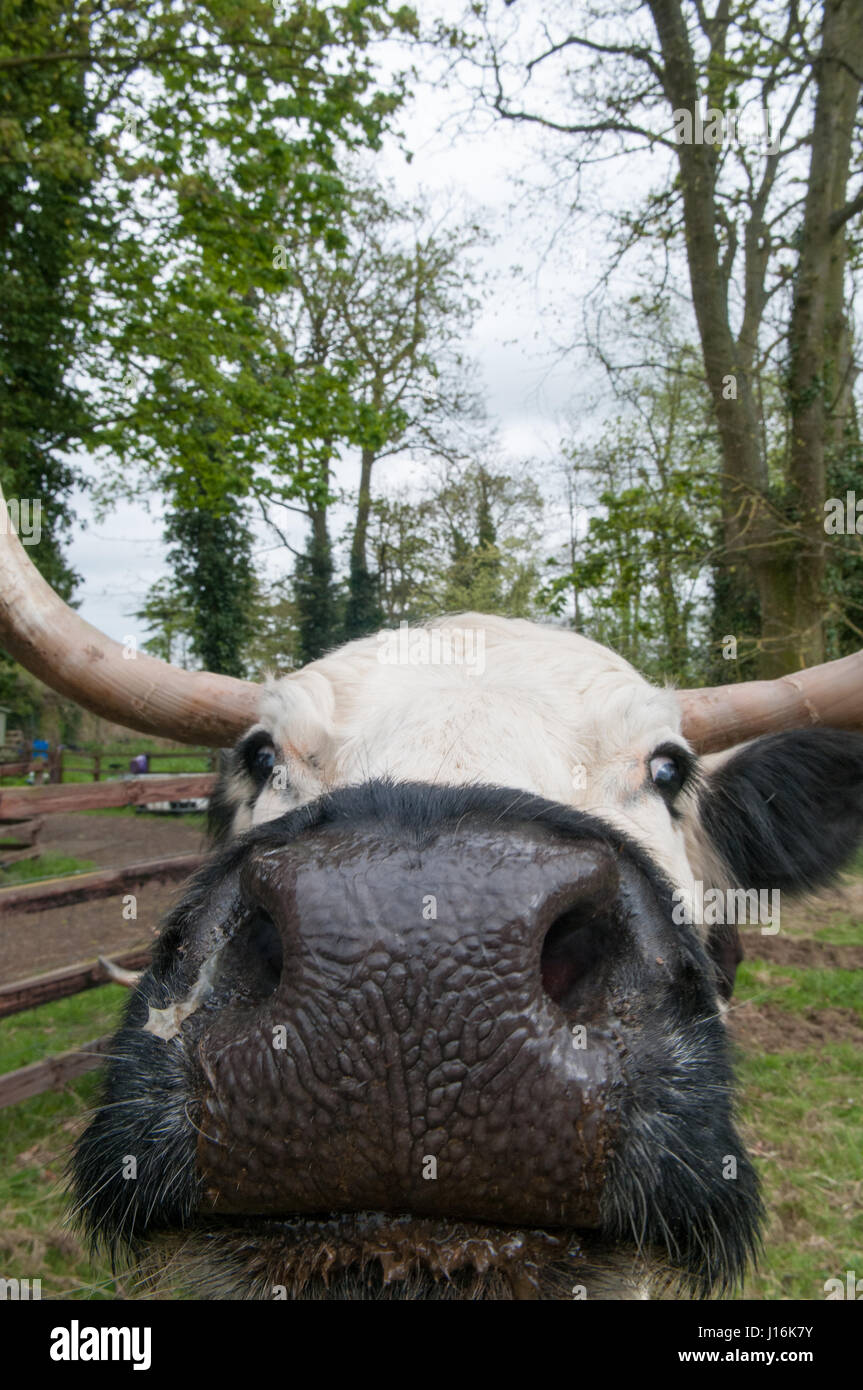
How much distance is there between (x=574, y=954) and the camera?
5.15ft

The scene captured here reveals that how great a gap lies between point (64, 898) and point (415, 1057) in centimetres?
523

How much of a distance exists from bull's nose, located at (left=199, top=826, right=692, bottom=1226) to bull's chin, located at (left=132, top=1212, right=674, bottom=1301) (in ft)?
0.20

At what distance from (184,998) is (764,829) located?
8.55ft

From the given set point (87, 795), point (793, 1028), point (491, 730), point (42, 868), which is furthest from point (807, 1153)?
point (42, 868)

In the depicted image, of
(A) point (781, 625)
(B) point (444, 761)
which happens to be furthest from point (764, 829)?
(A) point (781, 625)

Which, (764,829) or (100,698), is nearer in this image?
(100,698)

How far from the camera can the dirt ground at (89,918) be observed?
8477 mm

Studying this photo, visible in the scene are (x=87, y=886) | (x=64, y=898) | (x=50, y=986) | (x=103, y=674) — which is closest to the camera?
(x=103, y=674)

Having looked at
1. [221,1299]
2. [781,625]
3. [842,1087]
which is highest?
[781,625]

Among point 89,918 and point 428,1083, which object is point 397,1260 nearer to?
point 428,1083

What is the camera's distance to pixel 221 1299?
1.60 m

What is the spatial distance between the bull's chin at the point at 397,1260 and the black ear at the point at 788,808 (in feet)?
6.91

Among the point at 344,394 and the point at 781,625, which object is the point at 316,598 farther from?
the point at 781,625
